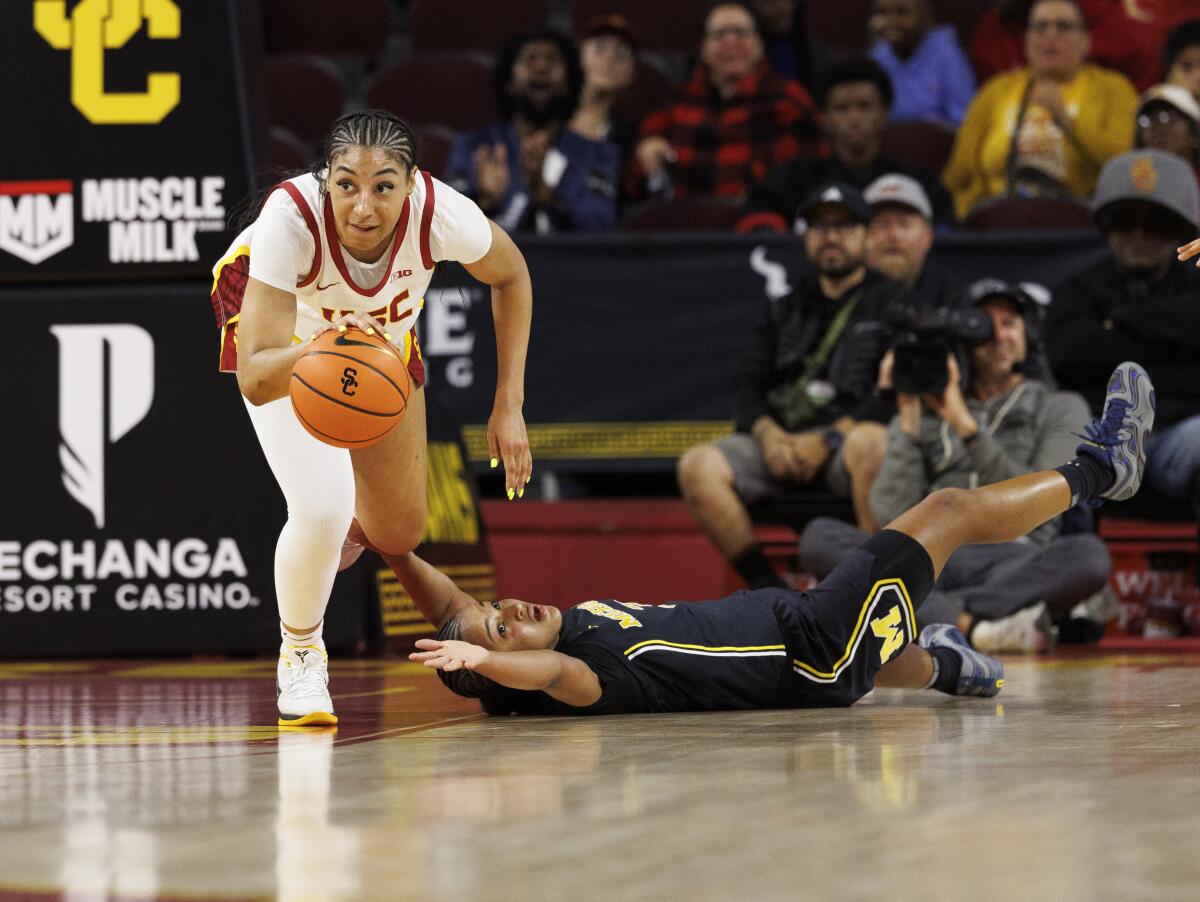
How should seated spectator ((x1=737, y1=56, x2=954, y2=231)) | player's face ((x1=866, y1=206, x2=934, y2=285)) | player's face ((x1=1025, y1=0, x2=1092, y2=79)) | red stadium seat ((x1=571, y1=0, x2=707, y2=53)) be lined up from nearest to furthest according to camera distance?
1. player's face ((x1=866, y1=206, x2=934, y2=285))
2. seated spectator ((x1=737, y1=56, x2=954, y2=231))
3. player's face ((x1=1025, y1=0, x2=1092, y2=79))
4. red stadium seat ((x1=571, y1=0, x2=707, y2=53))

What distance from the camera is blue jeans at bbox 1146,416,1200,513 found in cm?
697

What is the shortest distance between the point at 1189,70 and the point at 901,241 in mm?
1986

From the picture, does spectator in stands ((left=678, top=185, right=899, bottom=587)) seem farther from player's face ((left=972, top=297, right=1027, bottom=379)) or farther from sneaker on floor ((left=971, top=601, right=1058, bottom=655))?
sneaker on floor ((left=971, top=601, right=1058, bottom=655))

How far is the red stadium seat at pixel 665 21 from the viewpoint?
34.3 ft

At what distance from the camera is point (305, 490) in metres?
4.34

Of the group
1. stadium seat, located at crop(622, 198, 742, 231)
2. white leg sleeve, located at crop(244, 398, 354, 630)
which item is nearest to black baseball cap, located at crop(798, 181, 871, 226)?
stadium seat, located at crop(622, 198, 742, 231)

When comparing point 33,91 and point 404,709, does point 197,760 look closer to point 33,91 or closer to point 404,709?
point 404,709

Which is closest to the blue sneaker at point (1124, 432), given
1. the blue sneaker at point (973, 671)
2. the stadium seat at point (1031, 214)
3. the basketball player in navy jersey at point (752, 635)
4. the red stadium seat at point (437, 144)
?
the basketball player in navy jersey at point (752, 635)

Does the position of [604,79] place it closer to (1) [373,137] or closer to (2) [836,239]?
(2) [836,239]

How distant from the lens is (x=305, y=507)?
435cm

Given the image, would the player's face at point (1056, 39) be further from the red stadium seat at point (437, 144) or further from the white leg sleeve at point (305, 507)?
the white leg sleeve at point (305, 507)

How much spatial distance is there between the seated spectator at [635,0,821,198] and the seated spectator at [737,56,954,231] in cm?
27

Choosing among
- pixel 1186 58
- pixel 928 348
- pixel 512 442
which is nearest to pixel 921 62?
Result: pixel 1186 58

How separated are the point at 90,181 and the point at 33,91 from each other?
386mm
